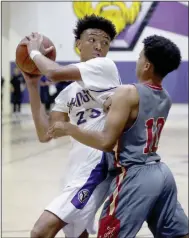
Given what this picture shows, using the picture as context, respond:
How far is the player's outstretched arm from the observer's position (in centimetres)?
244

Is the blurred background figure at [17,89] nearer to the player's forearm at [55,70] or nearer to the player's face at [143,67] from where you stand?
the player's forearm at [55,70]

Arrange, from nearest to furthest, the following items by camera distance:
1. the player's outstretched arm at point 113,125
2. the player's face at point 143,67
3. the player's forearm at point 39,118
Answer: the player's outstretched arm at point 113,125 < the player's face at point 143,67 < the player's forearm at point 39,118

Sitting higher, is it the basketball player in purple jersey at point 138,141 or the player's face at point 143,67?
the player's face at point 143,67

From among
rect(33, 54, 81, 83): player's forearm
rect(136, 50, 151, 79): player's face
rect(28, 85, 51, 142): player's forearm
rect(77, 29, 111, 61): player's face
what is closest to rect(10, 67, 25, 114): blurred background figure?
rect(28, 85, 51, 142): player's forearm

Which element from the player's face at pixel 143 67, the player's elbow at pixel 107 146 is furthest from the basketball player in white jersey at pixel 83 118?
the player's elbow at pixel 107 146

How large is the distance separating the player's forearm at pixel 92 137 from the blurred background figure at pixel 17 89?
12016 mm

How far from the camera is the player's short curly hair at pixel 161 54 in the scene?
2516 millimetres

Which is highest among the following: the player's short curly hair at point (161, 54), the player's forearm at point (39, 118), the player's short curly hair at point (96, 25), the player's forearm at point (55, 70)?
the player's short curly hair at point (96, 25)

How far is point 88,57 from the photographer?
3.00 meters

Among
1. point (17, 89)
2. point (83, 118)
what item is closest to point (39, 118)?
point (83, 118)

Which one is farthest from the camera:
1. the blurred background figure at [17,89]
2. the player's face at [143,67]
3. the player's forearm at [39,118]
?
the blurred background figure at [17,89]

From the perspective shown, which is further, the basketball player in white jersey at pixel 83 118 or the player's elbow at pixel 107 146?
the basketball player in white jersey at pixel 83 118

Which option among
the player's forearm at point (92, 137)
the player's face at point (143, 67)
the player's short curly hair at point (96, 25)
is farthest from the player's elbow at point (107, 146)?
the player's short curly hair at point (96, 25)

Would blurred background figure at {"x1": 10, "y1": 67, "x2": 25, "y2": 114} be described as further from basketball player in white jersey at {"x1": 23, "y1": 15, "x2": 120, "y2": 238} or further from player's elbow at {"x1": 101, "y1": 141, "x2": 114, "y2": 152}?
player's elbow at {"x1": 101, "y1": 141, "x2": 114, "y2": 152}
